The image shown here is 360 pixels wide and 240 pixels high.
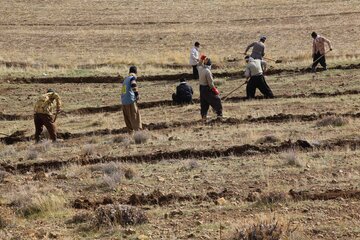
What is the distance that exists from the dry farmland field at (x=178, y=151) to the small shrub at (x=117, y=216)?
0.02 meters

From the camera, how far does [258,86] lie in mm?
22422

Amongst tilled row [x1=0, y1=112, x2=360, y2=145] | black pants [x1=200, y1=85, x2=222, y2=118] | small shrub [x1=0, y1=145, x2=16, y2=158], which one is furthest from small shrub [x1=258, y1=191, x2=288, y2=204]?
black pants [x1=200, y1=85, x2=222, y2=118]

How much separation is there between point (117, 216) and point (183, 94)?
13436 millimetres

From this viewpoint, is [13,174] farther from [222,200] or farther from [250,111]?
[250,111]

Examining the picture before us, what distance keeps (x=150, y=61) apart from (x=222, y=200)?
22660 millimetres

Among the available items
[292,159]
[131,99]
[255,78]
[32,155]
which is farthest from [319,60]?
[292,159]

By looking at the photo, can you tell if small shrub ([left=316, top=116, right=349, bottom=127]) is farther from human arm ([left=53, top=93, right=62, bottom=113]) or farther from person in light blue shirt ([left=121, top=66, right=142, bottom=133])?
human arm ([left=53, top=93, right=62, bottom=113])

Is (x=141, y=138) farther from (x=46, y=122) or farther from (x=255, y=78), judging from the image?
(x=255, y=78)

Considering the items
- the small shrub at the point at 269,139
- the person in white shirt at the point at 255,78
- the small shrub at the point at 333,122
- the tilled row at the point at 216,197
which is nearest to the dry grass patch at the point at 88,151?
the small shrub at the point at 269,139

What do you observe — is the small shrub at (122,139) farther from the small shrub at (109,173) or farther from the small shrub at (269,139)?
the small shrub at (269,139)

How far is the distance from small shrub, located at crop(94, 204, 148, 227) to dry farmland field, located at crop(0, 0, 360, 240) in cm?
2

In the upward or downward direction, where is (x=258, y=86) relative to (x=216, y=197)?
upward

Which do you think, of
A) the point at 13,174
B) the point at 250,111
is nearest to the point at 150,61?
the point at 250,111

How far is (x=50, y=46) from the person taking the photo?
139 ft
